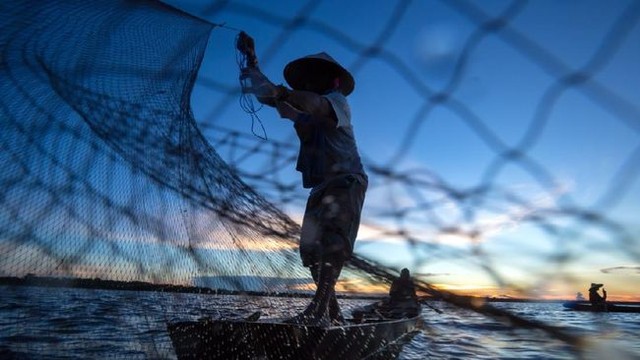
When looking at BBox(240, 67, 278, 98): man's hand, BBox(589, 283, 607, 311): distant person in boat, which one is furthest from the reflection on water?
BBox(589, 283, 607, 311): distant person in boat

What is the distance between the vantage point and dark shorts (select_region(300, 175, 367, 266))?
3570 mm

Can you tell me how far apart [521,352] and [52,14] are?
830 centimetres

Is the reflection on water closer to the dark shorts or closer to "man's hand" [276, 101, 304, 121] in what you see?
the dark shorts

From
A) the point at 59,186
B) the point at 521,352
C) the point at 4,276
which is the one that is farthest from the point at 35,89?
the point at 521,352

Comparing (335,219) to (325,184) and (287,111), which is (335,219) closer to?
(325,184)

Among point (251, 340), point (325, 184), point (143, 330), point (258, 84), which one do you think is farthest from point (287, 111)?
point (143, 330)

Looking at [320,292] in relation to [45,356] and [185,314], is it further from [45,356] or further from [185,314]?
[45,356]

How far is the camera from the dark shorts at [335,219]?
3.57 meters

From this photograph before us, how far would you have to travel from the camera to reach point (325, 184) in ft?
12.1

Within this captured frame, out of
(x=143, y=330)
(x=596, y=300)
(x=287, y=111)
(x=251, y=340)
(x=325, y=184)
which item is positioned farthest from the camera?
(x=596, y=300)

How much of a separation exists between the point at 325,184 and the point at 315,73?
0.95 metres

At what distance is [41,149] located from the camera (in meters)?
2.95

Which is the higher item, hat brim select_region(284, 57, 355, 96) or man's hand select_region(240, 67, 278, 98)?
hat brim select_region(284, 57, 355, 96)

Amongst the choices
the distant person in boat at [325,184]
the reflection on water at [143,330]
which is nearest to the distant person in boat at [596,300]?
the reflection on water at [143,330]
